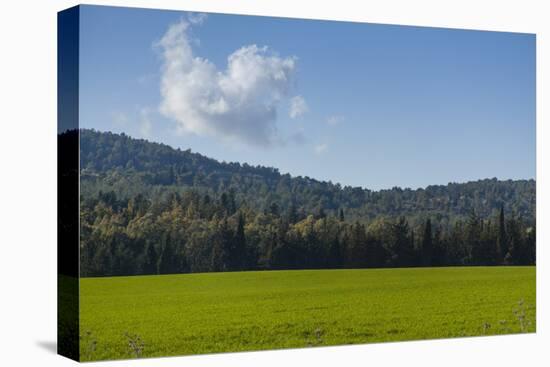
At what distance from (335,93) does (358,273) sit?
2.55 m

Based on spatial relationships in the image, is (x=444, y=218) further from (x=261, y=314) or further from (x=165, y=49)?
(x=165, y=49)

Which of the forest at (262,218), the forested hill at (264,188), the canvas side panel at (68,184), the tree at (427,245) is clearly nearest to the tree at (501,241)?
the forest at (262,218)

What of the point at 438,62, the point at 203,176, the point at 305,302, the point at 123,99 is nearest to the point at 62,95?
the point at 123,99

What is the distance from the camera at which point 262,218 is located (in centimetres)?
1722

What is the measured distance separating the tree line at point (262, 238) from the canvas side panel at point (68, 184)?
240 millimetres

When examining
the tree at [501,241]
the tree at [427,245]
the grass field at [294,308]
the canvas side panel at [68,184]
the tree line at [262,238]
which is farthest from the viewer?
the tree at [501,241]

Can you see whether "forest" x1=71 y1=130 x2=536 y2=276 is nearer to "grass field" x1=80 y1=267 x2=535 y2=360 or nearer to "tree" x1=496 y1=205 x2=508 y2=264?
"tree" x1=496 y1=205 x2=508 y2=264

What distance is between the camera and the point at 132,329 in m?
16.2

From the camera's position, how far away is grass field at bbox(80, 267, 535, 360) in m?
16.1

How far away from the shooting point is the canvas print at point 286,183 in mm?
16172

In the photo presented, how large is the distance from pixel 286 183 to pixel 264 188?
0.34m

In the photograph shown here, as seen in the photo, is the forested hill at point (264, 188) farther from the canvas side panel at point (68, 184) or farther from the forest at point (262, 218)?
the canvas side panel at point (68, 184)

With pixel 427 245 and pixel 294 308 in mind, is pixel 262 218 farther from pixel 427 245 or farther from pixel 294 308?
pixel 427 245

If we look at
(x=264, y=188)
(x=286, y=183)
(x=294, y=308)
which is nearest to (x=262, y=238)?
(x=264, y=188)
